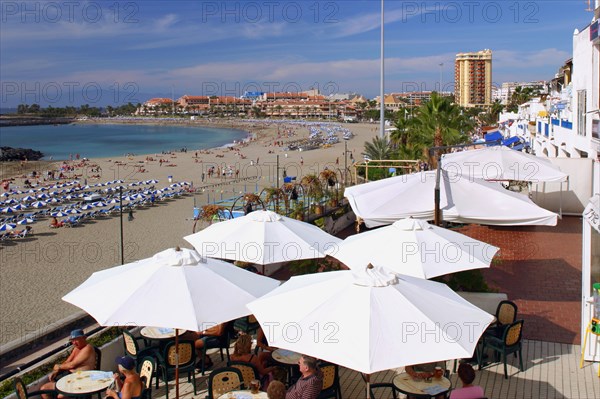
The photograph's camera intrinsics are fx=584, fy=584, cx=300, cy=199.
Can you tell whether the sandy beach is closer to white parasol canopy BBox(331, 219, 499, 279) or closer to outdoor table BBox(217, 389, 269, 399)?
white parasol canopy BBox(331, 219, 499, 279)

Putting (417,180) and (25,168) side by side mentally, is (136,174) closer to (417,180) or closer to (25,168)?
(25,168)

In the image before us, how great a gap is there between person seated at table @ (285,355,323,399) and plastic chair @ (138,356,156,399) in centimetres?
163

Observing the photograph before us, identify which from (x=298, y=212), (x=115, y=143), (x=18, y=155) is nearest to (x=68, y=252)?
(x=298, y=212)

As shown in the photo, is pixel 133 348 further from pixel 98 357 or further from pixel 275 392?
pixel 275 392

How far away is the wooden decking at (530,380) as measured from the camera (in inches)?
254

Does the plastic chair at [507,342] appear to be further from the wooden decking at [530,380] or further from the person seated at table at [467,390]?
the person seated at table at [467,390]

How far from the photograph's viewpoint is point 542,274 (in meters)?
11.4

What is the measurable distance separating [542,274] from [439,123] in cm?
1650

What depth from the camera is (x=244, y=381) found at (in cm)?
595

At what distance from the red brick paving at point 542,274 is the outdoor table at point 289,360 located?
3.77 meters

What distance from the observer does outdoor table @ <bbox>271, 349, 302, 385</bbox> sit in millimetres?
6293

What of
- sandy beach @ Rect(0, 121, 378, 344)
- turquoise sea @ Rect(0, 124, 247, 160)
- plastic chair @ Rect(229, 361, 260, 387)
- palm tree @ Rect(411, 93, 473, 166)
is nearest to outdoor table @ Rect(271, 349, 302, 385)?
plastic chair @ Rect(229, 361, 260, 387)

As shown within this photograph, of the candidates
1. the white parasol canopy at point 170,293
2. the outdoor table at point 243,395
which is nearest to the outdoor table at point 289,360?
the white parasol canopy at point 170,293

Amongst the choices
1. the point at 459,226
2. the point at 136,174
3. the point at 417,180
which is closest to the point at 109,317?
the point at 417,180
